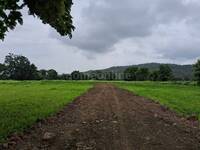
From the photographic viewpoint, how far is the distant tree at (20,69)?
160 metres

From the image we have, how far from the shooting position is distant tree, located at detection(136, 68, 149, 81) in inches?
6870

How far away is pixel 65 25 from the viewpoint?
18.9m

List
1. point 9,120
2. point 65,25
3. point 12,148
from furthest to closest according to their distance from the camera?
point 65,25 → point 9,120 → point 12,148

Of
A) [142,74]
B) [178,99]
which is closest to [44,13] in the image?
[178,99]

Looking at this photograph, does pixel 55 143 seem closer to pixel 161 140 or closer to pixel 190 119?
pixel 161 140

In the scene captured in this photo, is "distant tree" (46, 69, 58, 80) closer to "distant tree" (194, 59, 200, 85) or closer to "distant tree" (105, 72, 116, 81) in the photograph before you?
"distant tree" (105, 72, 116, 81)

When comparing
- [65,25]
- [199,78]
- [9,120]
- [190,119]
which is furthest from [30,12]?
[199,78]

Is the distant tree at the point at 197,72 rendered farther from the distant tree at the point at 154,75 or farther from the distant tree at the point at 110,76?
the distant tree at the point at 110,76

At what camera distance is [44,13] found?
648 inches

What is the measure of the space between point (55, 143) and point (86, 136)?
4.50 ft

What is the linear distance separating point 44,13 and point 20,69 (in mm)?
149095

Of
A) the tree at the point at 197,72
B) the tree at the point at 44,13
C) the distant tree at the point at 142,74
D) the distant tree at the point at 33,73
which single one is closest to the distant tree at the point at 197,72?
the tree at the point at 197,72

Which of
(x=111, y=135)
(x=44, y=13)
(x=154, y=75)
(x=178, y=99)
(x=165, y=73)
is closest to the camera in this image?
(x=111, y=135)

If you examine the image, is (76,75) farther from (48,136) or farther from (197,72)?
(48,136)
